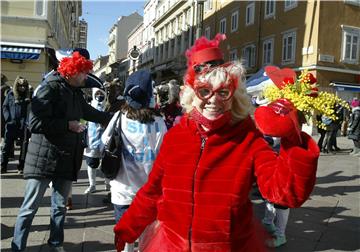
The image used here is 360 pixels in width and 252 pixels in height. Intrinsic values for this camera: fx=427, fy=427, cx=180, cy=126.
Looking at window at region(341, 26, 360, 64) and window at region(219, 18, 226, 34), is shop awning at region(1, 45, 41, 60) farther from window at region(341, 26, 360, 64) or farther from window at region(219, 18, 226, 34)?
window at region(219, 18, 226, 34)

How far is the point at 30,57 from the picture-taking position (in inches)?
789

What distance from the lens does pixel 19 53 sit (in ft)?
65.3

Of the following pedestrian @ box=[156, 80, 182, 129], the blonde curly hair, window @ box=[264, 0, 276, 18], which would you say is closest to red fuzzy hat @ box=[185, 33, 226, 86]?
the blonde curly hair

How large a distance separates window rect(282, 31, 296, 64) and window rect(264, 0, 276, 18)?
2.38m

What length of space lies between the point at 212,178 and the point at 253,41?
96.2 feet

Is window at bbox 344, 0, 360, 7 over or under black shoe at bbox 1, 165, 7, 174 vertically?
over

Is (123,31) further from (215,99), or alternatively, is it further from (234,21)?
(215,99)

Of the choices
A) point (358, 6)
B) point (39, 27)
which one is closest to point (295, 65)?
point (358, 6)

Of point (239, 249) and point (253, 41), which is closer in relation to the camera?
point (239, 249)

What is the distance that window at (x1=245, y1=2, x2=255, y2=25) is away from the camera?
3038cm

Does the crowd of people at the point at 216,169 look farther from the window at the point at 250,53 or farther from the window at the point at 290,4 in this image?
the window at the point at 250,53

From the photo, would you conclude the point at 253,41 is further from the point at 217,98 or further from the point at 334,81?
the point at 217,98

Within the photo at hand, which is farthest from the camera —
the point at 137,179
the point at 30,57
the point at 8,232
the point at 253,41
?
the point at 253,41

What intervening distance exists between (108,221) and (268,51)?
24.4m
